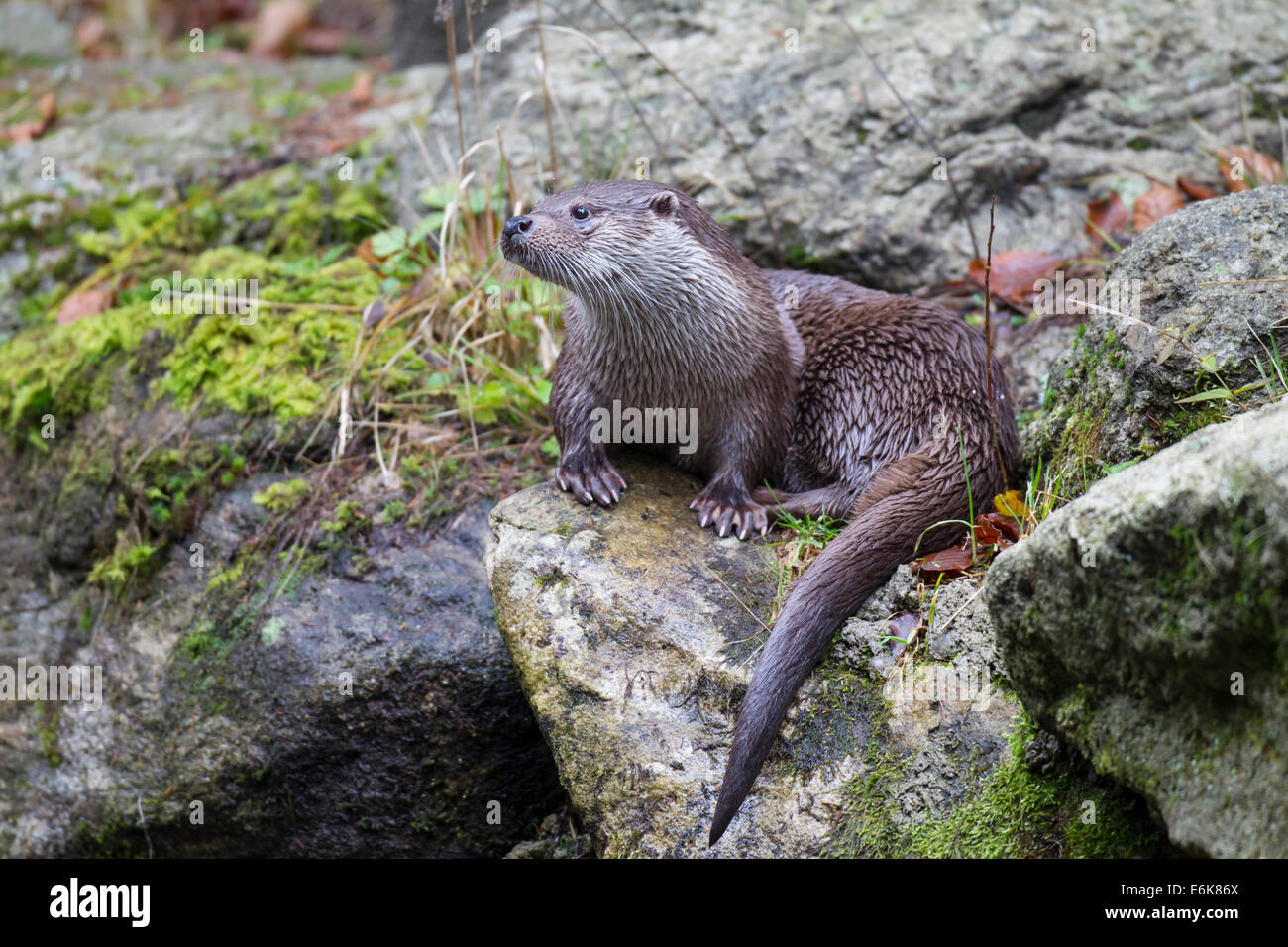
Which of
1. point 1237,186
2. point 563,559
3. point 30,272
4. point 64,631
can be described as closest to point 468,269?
point 563,559

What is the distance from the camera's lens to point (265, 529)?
304 centimetres

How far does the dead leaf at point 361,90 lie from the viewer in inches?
202

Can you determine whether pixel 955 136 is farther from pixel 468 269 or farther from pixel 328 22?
pixel 328 22

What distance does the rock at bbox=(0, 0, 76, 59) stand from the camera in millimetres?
5805

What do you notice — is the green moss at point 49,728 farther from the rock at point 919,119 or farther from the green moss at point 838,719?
the rock at point 919,119

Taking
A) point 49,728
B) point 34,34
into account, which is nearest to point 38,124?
point 34,34

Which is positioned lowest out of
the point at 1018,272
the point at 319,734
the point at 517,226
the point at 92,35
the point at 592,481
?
the point at 319,734

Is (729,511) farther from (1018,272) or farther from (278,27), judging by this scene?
(278,27)

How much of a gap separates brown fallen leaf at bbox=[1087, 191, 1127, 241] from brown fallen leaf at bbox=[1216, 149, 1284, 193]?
31 centimetres

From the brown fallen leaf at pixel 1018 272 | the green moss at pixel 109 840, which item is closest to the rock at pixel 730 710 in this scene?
the green moss at pixel 109 840

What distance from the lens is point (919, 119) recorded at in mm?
3768

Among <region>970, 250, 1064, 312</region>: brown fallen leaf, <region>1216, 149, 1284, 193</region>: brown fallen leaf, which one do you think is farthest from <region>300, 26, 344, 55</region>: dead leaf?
<region>1216, 149, 1284, 193</region>: brown fallen leaf

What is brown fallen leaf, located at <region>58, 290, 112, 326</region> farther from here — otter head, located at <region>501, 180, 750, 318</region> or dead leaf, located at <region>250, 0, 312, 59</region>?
dead leaf, located at <region>250, 0, 312, 59</region>

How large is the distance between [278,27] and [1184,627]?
6693 mm
